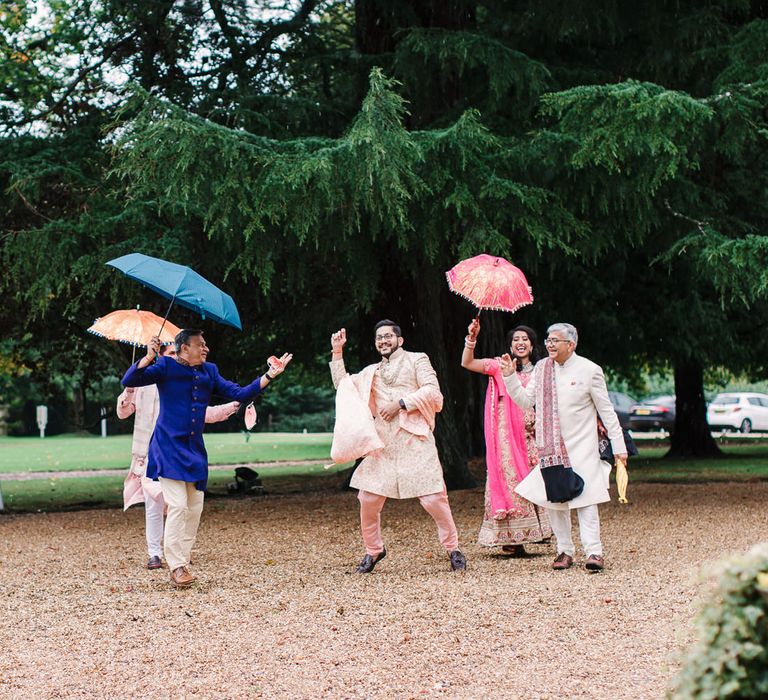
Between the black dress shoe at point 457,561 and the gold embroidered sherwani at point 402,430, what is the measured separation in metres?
0.55

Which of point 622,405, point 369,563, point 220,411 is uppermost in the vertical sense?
point 220,411

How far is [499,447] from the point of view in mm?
9125

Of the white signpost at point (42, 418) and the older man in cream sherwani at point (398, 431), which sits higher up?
the older man in cream sherwani at point (398, 431)

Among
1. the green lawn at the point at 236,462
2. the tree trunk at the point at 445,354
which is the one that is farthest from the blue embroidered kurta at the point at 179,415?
the green lawn at the point at 236,462

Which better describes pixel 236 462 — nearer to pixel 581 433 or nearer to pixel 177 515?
pixel 177 515

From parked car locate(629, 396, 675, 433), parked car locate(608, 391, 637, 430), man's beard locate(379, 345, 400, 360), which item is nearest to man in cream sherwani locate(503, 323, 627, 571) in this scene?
man's beard locate(379, 345, 400, 360)

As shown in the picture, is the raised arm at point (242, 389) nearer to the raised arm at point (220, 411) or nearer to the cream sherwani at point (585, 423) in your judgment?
the raised arm at point (220, 411)

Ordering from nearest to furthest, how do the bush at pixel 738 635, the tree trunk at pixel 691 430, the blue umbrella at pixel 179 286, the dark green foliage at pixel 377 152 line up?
the bush at pixel 738 635 → the blue umbrella at pixel 179 286 → the dark green foliage at pixel 377 152 → the tree trunk at pixel 691 430

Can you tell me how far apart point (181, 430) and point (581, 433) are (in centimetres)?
293

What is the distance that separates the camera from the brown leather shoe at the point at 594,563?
25.9 feet

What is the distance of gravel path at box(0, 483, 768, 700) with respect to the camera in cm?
502

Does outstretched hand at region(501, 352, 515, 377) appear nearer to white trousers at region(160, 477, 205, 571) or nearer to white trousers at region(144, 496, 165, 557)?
white trousers at region(160, 477, 205, 571)

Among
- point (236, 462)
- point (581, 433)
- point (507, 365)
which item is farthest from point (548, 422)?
point (236, 462)

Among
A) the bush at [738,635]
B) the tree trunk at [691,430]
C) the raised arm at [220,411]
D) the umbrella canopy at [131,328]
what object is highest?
the umbrella canopy at [131,328]
